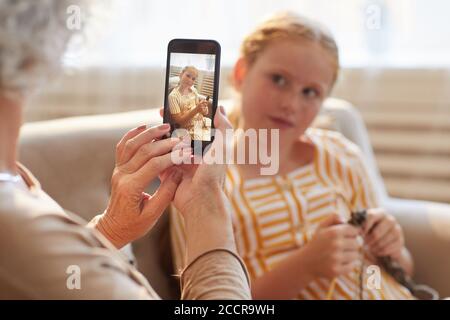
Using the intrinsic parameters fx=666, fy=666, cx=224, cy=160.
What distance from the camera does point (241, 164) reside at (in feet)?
3.61

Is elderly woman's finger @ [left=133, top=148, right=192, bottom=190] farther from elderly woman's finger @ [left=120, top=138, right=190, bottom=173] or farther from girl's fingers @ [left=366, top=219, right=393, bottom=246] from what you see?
girl's fingers @ [left=366, top=219, right=393, bottom=246]

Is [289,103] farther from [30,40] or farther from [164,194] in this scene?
[30,40]

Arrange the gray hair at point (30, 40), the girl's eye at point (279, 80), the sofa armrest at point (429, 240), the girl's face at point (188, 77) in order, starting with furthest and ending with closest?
the sofa armrest at point (429, 240), the girl's eye at point (279, 80), the girl's face at point (188, 77), the gray hair at point (30, 40)

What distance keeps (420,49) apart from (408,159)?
359 mm

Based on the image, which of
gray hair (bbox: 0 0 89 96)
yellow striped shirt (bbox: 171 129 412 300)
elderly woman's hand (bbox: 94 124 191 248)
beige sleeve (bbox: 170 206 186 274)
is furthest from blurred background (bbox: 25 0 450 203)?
gray hair (bbox: 0 0 89 96)

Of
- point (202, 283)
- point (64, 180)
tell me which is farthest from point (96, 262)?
point (64, 180)

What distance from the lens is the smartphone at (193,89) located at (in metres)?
0.71

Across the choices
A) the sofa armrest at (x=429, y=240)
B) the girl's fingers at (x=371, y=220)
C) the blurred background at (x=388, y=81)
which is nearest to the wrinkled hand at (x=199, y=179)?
the girl's fingers at (x=371, y=220)

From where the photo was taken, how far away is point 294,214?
3.79 feet

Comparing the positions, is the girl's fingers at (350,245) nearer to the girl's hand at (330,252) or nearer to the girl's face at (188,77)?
the girl's hand at (330,252)

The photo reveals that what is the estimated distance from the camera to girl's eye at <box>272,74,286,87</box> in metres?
1.06

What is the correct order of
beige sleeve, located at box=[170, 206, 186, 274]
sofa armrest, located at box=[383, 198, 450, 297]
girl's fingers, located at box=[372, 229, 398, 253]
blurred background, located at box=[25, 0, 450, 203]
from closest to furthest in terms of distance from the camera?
beige sleeve, located at box=[170, 206, 186, 274], girl's fingers, located at box=[372, 229, 398, 253], sofa armrest, located at box=[383, 198, 450, 297], blurred background, located at box=[25, 0, 450, 203]

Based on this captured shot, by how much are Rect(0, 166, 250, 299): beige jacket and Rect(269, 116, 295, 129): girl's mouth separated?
50 cm
